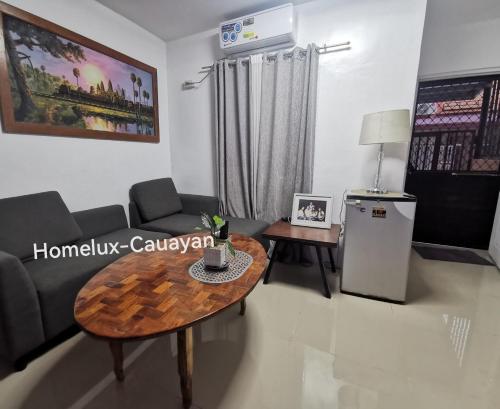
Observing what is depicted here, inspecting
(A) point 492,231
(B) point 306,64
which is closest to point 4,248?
(B) point 306,64

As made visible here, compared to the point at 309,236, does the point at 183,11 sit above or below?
above

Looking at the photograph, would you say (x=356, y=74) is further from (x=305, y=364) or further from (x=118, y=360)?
(x=118, y=360)

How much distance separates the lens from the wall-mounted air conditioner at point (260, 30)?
2.15m

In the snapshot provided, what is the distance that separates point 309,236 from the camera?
203 cm

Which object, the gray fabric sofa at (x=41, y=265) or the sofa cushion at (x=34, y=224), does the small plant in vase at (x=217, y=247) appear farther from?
the sofa cushion at (x=34, y=224)

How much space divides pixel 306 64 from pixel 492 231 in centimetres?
284

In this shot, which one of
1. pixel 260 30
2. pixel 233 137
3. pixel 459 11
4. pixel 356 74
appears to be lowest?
pixel 233 137

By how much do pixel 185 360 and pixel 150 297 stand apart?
29 cm

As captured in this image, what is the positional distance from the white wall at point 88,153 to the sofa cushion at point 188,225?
1.54 ft

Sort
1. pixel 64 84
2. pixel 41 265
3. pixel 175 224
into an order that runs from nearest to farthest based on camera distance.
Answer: pixel 41 265 < pixel 64 84 < pixel 175 224

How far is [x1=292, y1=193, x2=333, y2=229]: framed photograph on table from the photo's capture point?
228 cm

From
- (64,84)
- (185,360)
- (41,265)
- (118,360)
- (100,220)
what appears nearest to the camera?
(185,360)

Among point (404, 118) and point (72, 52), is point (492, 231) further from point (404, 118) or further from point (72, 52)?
point (72, 52)

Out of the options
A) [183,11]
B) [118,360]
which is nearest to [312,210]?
[118,360]
